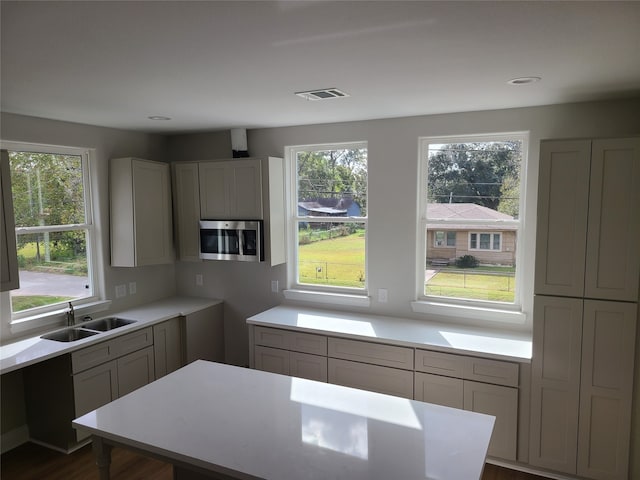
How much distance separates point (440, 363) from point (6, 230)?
8.81ft

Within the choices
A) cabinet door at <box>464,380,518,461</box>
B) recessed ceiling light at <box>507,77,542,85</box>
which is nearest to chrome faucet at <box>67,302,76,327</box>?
cabinet door at <box>464,380,518,461</box>

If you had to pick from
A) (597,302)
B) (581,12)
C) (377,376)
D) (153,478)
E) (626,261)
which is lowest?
(153,478)

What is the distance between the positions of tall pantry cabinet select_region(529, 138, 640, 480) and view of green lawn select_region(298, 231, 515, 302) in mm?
688

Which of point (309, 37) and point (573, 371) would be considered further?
point (573, 371)

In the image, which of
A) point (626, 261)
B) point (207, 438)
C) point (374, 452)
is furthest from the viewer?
point (626, 261)

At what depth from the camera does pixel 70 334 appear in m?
3.52

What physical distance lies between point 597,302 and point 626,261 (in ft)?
0.94

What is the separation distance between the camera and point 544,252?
9.10ft

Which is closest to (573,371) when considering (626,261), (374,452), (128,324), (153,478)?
(626,261)

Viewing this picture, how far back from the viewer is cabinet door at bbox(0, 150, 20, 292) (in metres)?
2.13

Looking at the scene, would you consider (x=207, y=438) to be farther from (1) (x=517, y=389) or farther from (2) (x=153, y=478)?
(1) (x=517, y=389)

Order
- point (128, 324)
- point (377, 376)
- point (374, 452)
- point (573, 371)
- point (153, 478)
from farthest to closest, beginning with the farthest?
point (128, 324) → point (377, 376) → point (153, 478) → point (573, 371) → point (374, 452)

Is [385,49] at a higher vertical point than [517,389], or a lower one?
higher

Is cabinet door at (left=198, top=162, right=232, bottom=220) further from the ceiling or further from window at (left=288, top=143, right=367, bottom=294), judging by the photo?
the ceiling
